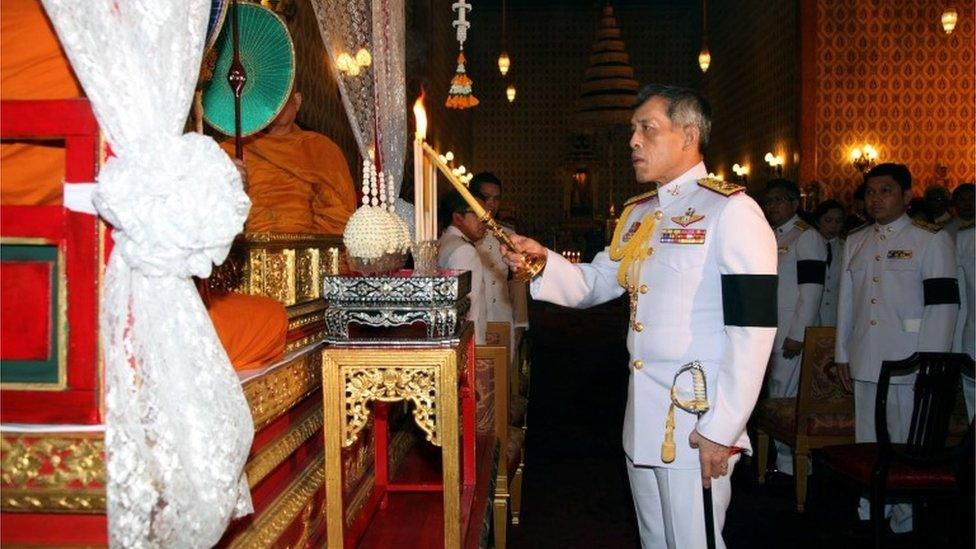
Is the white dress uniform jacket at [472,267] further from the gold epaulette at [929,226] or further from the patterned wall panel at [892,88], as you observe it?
the patterned wall panel at [892,88]

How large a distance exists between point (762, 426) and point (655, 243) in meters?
2.92

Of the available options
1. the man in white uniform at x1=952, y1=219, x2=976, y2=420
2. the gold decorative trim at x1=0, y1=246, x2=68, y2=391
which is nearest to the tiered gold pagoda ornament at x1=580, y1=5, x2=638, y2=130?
the man in white uniform at x1=952, y1=219, x2=976, y2=420

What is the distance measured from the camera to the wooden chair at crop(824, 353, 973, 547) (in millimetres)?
3314

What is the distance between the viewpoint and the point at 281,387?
82.4 inches

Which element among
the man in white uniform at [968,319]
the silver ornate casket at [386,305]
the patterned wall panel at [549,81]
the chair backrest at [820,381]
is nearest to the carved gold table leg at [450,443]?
the silver ornate casket at [386,305]

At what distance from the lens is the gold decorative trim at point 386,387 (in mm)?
2002

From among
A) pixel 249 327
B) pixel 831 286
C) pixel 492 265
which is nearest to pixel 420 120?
pixel 249 327

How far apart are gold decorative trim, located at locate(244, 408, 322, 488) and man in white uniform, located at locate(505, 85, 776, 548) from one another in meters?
0.78

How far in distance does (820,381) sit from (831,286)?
9.00 feet

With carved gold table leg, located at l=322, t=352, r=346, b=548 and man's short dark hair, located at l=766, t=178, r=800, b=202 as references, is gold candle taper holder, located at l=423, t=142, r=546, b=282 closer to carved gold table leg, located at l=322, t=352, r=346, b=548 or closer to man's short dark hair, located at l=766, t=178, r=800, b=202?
carved gold table leg, located at l=322, t=352, r=346, b=548

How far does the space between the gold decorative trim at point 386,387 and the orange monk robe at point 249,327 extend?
26 cm

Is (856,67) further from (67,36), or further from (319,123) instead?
(67,36)

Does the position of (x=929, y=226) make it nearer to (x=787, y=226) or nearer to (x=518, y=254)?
(x=787, y=226)

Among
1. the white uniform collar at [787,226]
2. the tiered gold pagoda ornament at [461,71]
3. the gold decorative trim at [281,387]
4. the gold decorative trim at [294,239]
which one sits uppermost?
the tiered gold pagoda ornament at [461,71]
